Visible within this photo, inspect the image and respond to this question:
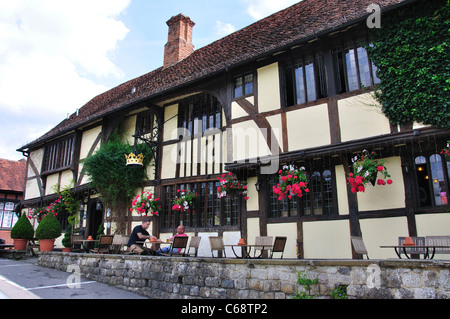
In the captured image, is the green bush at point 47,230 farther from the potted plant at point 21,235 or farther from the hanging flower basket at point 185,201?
the hanging flower basket at point 185,201

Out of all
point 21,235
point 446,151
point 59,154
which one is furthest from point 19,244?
point 446,151

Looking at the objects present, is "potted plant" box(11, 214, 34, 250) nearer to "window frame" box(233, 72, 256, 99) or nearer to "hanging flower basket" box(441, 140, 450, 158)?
"window frame" box(233, 72, 256, 99)

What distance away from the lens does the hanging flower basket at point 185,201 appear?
10445mm

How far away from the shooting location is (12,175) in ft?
85.9

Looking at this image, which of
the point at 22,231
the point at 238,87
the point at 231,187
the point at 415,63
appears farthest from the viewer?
the point at 22,231

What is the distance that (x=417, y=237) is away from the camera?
6254mm

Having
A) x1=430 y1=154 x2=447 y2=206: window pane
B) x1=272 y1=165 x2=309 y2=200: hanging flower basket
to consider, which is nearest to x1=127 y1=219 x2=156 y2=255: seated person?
x1=272 y1=165 x2=309 y2=200: hanging flower basket

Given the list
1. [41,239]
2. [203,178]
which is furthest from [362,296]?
[41,239]

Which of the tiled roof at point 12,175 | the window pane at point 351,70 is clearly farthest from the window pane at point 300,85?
the tiled roof at point 12,175

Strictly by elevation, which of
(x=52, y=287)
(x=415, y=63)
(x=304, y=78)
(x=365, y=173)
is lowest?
(x=52, y=287)

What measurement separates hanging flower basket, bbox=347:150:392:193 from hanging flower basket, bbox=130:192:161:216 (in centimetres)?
628

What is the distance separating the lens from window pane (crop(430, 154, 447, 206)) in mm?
6718

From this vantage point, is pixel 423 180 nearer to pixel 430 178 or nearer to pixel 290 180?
pixel 430 178

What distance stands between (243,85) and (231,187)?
9.11ft
